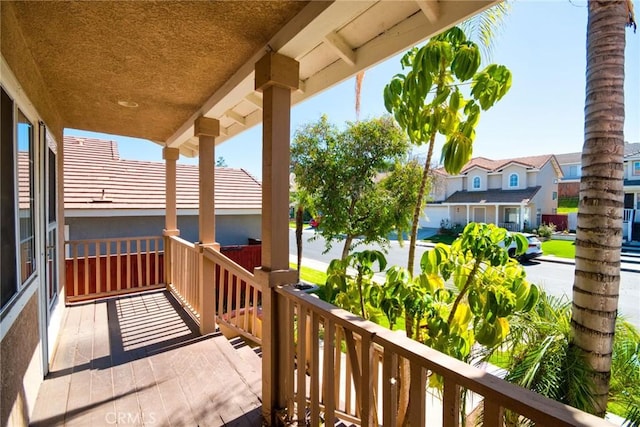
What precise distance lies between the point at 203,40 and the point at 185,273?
125 inches

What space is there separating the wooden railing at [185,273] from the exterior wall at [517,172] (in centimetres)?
1769

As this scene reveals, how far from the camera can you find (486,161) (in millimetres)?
18500

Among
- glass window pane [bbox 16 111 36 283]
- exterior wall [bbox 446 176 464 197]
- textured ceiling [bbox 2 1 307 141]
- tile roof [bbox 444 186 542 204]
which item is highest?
exterior wall [bbox 446 176 464 197]

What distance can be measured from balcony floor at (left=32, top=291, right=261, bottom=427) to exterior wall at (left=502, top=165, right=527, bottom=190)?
704 inches

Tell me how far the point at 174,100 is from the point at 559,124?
6.28m

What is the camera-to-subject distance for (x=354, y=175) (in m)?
8.36

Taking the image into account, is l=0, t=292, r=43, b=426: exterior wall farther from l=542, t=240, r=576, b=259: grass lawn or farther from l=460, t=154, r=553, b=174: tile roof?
l=460, t=154, r=553, b=174: tile roof

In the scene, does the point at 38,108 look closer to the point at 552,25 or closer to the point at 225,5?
the point at 225,5

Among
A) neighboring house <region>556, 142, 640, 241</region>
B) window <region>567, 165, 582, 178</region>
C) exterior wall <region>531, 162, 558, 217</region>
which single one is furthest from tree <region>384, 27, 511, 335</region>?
window <region>567, 165, 582, 178</region>

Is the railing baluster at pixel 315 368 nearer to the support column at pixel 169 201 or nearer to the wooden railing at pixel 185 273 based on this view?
the wooden railing at pixel 185 273

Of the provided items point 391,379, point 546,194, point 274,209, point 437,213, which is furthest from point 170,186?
point 546,194

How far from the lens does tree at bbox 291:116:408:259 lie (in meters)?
8.30

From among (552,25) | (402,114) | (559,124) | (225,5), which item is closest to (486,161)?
(559,124)

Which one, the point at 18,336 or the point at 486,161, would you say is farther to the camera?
the point at 486,161
